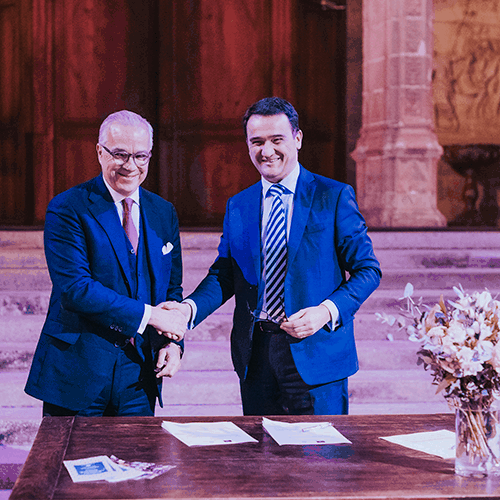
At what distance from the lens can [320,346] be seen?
2.55 meters

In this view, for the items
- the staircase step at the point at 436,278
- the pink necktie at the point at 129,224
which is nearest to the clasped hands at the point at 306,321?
the pink necktie at the point at 129,224

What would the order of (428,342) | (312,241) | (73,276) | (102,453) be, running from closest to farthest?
(428,342) → (102,453) → (73,276) → (312,241)

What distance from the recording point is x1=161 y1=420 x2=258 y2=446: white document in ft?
6.55

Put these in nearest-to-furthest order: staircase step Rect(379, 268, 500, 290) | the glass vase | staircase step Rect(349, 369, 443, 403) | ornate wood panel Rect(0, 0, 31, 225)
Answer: the glass vase, staircase step Rect(349, 369, 443, 403), staircase step Rect(379, 268, 500, 290), ornate wood panel Rect(0, 0, 31, 225)

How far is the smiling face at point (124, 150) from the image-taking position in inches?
97.2

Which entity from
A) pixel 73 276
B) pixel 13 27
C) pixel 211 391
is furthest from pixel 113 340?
pixel 13 27

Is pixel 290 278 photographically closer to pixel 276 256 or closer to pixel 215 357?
pixel 276 256

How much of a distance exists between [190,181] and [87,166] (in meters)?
1.21

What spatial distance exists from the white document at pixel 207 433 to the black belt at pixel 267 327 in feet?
1.55

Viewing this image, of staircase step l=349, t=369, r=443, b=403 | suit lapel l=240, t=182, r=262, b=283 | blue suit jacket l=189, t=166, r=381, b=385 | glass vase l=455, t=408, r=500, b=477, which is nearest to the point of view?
glass vase l=455, t=408, r=500, b=477

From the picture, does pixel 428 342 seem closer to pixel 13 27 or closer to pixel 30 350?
pixel 30 350

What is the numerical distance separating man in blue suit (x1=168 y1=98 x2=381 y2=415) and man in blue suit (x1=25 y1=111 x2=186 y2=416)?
Answer: 20 cm

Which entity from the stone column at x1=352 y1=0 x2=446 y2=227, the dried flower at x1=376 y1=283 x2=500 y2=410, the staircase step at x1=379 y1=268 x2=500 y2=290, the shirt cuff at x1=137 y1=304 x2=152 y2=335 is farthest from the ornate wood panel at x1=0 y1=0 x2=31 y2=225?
the dried flower at x1=376 y1=283 x2=500 y2=410

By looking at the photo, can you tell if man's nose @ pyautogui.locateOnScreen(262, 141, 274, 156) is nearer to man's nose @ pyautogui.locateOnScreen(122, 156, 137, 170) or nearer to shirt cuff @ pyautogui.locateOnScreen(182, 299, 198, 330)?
man's nose @ pyautogui.locateOnScreen(122, 156, 137, 170)
